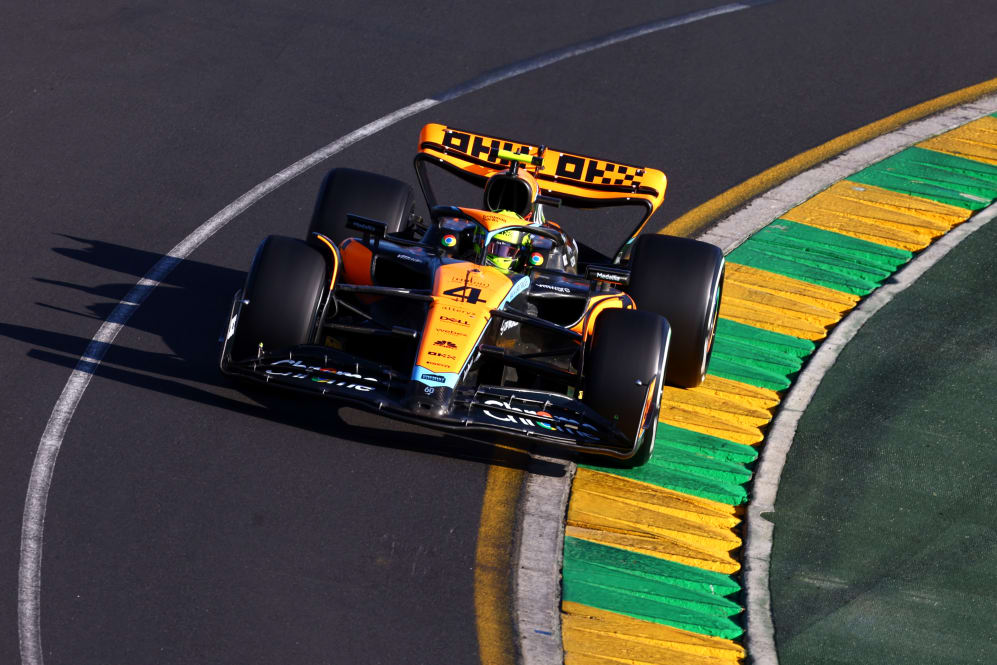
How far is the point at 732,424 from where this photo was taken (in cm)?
1023

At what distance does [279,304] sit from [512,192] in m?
2.26

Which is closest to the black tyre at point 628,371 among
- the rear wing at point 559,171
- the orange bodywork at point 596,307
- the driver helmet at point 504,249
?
the orange bodywork at point 596,307

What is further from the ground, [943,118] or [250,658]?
[943,118]

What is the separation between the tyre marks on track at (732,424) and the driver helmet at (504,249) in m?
1.57

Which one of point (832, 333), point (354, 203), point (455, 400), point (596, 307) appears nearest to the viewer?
point (455, 400)

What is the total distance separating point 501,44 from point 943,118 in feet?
16.5

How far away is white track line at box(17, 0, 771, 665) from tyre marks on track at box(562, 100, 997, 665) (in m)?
2.99

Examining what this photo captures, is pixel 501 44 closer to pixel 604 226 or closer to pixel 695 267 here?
pixel 604 226

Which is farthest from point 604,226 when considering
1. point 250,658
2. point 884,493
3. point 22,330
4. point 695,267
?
point 250,658

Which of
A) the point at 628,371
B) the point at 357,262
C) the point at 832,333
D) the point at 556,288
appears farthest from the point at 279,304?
the point at 832,333

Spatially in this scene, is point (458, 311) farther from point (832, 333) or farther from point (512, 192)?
point (832, 333)

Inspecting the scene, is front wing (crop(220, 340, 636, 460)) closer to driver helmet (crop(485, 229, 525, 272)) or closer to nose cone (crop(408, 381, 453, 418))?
nose cone (crop(408, 381, 453, 418))

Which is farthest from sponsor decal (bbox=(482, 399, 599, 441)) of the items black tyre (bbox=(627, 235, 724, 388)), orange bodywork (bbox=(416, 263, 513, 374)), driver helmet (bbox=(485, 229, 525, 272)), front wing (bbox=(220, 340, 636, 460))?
driver helmet (bbox=(485, 229, 525, 272))

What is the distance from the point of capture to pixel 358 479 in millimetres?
9070
